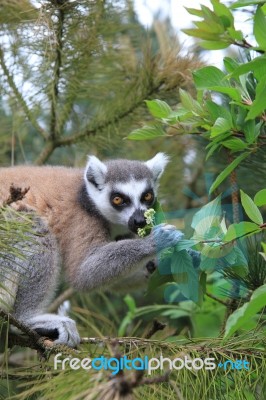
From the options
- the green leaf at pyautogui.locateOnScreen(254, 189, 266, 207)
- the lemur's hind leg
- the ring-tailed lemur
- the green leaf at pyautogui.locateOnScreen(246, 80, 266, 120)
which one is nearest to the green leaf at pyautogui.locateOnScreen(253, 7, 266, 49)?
the green leaf at pyautogui.locateOnScreen(246, 80, 266, 120)

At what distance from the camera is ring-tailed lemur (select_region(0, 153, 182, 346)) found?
3.25 metres

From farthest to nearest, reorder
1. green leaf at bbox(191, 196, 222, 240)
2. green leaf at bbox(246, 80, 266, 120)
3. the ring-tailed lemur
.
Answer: the ring-tailed lemur < green leaf at bbox(191, 196, 222, 240) < green leaf at bbox(246, 80, 266, 120)

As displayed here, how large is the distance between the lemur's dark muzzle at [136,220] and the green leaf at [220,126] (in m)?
1.38

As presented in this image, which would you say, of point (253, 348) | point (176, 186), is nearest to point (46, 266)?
point (253, 348)

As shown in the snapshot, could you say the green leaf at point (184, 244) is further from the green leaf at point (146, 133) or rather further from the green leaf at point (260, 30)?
the green leaf at point (260, 30)

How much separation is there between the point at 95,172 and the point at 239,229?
217 cm

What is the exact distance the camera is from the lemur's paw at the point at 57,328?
111 inches

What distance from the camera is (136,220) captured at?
136 inches

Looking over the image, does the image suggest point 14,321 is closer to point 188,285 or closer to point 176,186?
point 188,285

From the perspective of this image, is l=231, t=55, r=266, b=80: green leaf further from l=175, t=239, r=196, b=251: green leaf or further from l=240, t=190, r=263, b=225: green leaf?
l=175, t=239, r=196, b=251: green leaf

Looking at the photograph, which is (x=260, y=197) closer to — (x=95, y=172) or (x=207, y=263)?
(x=207, y=263)

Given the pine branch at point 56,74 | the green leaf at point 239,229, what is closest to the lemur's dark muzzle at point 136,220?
the pine branch at point 56,74

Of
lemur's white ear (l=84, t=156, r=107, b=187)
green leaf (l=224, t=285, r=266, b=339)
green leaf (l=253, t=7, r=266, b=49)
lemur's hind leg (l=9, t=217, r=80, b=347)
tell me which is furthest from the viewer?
lemur's white ear (l=84, t=156, r=107, b=187)

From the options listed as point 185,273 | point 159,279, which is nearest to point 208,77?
point 185,273
